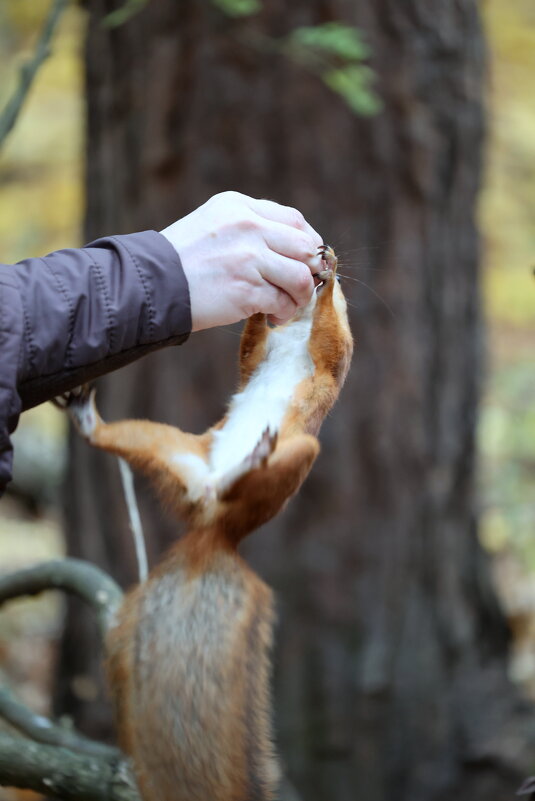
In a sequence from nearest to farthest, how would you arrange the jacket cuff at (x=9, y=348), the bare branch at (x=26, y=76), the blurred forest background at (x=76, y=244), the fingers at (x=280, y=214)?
the jacket cuff at (x=9, y=348) < the fingers at (x=280, y=214) < the bare branch at (x=26, y=76) < the blurred forest background at (x=76, y=244)

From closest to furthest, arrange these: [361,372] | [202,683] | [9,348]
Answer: [9,348] → [202,683] → [361,372]

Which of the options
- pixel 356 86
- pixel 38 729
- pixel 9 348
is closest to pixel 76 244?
pixel 356 86

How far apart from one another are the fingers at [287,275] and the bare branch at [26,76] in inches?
37.4

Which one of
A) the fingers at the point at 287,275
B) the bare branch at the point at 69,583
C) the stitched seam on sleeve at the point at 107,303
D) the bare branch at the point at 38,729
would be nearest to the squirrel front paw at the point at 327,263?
the fingers at the point at 287,275

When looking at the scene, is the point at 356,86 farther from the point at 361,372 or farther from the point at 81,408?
the point at 81,408

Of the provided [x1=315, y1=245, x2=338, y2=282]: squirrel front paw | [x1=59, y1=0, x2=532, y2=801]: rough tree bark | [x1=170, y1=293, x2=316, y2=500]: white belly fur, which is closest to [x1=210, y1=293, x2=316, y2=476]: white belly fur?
[x1=170, y1=293, x2=316, y2=500]: white belly fur

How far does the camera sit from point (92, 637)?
3.84 m

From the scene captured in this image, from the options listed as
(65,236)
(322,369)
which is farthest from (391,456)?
(65,236)

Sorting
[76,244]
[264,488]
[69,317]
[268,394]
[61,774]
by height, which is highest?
[76,244]

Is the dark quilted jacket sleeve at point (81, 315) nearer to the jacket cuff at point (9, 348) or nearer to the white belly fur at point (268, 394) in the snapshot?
the jacket cuff at point (9, 348)

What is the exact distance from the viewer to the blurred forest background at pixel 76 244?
5789 millimetres

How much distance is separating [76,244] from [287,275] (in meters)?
4.79

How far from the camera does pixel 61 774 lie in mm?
1603

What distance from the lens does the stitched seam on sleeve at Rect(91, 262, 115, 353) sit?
52.9 inches
